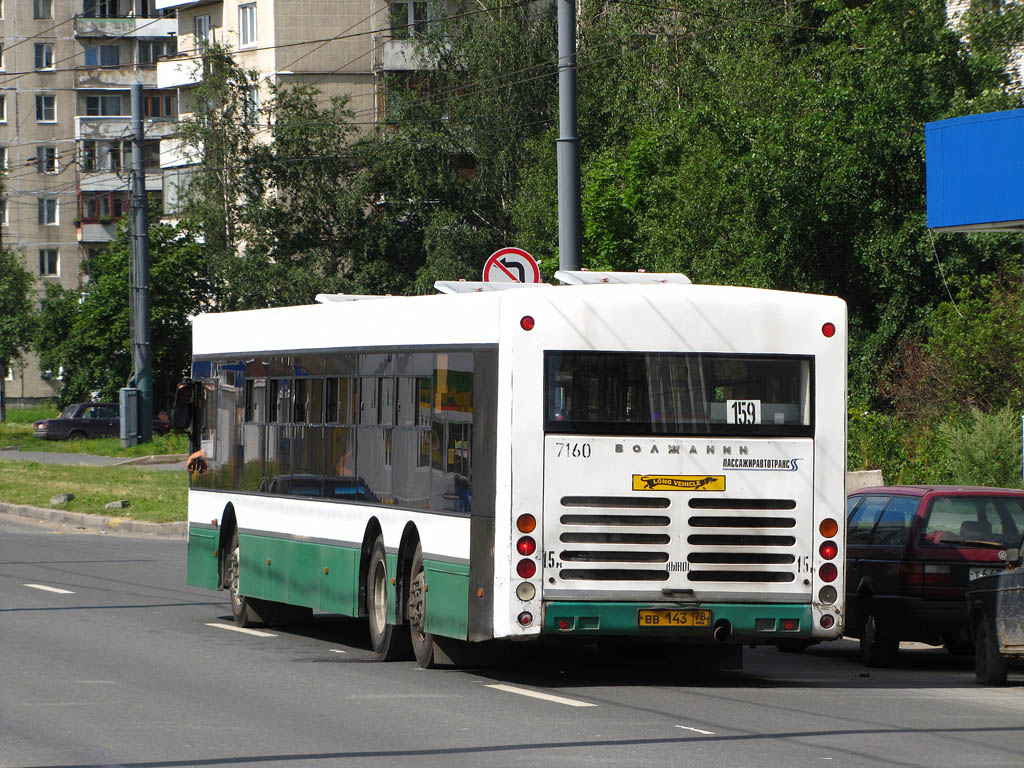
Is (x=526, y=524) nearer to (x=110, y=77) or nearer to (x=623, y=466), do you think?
(x=623, y=466)

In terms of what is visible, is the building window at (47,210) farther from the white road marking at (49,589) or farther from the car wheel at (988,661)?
the car wheel at (988,661)

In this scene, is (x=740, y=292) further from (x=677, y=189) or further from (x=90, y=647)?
(x=677, y=189)

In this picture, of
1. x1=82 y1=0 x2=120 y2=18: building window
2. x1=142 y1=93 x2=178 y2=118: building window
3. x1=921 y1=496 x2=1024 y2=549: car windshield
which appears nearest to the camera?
x1=921 y1=496 x2=1024 y2=549: car windshield

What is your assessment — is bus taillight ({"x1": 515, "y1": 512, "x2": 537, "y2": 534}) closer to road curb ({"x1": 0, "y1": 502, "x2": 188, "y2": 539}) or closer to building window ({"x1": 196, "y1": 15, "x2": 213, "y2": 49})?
road curb ({"x1": 0, "y1": 502, "x2": 188, "y2": 539})

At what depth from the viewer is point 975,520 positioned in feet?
48.7

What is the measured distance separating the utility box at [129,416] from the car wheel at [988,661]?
3900 cm

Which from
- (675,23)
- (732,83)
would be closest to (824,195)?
(732,83)

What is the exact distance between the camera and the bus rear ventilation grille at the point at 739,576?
1231 cm

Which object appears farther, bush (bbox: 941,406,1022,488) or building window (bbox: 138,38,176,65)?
building window (bbox: 138,38,176,65)

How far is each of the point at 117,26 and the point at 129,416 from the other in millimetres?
52608

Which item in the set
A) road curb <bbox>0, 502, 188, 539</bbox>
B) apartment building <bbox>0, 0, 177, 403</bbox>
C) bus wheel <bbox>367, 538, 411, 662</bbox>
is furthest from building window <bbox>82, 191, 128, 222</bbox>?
bus wheel <bbox>367, 538, 411, 662</bbox>

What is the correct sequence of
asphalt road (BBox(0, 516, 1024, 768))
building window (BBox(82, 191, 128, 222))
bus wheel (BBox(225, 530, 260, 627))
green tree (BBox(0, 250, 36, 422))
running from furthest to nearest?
building window (BBox(82, 191, 128, 222))
green tree (BBox(0, 250, 36, 422))
bus wheel (BBox(225, 530, 260, 627))
asphalt road (BBox(0, 516, 1024, 768))

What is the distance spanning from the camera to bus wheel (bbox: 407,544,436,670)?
43.5 feet

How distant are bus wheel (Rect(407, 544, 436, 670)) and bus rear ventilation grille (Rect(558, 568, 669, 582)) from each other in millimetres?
1451
